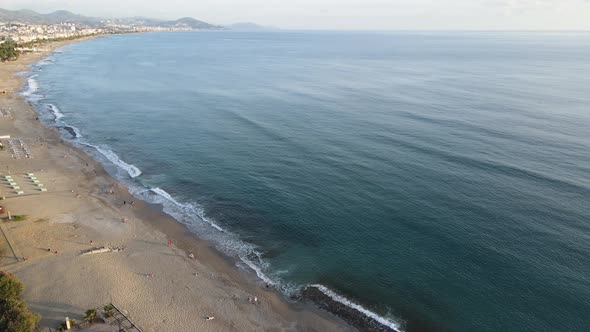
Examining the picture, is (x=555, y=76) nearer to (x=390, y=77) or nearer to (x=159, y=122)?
(x=390, y=77)

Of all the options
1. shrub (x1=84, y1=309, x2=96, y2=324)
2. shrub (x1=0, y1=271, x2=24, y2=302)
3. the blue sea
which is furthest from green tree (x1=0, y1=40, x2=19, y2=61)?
shrub (x1=84, y1=309, x2=96, y2=324)

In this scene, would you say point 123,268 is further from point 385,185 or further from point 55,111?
point 55,111

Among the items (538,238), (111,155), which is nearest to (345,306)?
(538,238)

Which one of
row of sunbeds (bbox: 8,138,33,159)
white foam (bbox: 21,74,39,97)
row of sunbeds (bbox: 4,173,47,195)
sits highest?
row of sunbeds (bbox: 4,173,47,195)

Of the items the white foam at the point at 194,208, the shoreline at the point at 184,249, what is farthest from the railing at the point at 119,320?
the white foam at the point at 194,208

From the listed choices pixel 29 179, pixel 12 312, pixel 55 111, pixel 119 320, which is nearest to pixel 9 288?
pixel 12 312

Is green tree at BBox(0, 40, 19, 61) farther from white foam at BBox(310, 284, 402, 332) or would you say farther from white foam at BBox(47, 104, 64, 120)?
white foam at BBox(310, 284, 402, 332)
